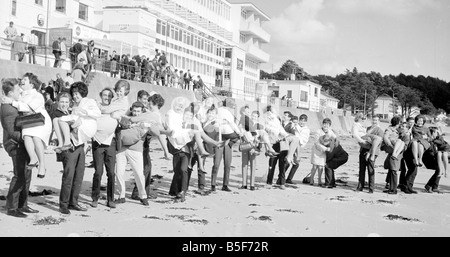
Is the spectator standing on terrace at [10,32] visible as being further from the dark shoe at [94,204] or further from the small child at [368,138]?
the small child at [368,138]

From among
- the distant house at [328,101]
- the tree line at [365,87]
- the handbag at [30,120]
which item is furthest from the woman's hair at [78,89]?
the distant house at [328,101]

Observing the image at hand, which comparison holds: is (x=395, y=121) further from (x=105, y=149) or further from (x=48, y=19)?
(x=48, y=19)

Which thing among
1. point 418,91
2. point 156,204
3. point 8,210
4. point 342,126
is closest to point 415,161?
point 156,204

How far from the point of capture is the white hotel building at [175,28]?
29484 mm

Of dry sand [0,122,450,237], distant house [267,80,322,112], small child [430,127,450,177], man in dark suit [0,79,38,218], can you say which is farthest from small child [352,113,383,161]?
distant house [267,80,322,112]

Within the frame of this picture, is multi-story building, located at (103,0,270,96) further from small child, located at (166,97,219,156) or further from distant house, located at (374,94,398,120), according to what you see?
small child, located at (166,97,219,156)

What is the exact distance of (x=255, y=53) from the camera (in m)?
63.9

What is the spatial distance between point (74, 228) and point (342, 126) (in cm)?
5467

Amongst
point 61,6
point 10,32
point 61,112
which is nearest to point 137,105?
point 61,112

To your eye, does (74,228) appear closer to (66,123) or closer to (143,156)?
(66,123)

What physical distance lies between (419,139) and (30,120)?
8282 millimetres

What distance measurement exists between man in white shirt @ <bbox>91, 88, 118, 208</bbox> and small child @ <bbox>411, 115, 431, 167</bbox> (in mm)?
6750

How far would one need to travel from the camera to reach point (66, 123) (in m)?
6.76
